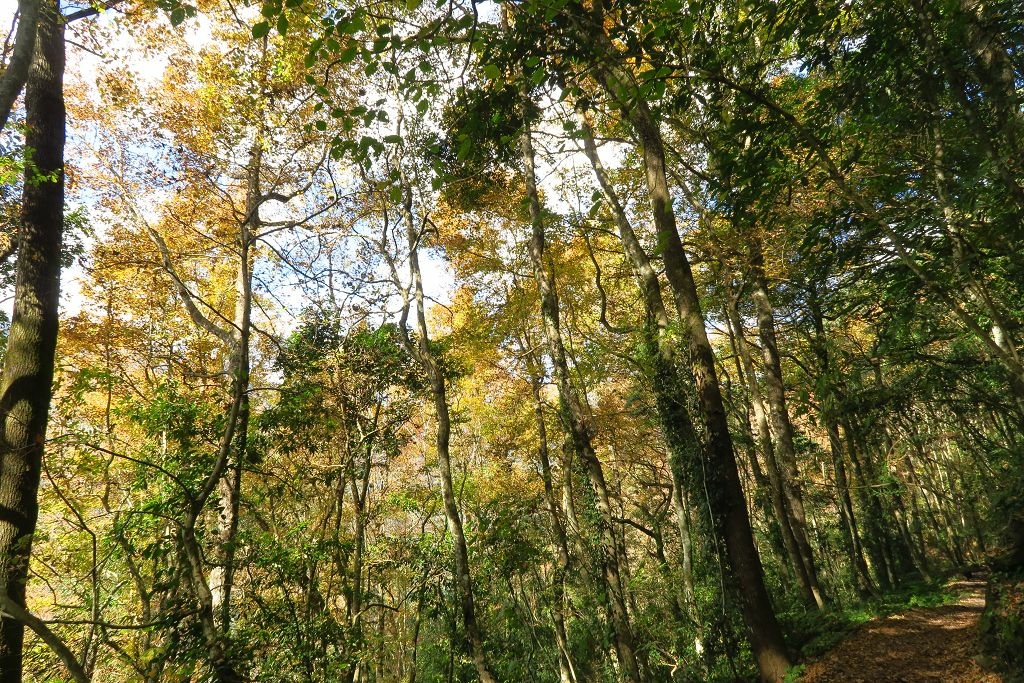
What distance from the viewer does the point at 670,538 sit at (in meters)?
15.6

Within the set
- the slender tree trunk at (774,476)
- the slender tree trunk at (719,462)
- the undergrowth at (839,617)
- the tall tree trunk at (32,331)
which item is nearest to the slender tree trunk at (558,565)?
the slender tree trunk at (719,462)

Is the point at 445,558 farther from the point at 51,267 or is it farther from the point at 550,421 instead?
the point at 51,267

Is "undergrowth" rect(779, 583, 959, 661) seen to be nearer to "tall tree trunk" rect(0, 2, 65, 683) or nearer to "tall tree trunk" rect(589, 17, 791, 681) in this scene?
"tall tree trunk" rect(589, 17, 791, 681)

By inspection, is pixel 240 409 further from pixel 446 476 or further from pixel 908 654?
pixel 908 654

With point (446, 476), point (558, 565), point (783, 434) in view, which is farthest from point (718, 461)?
point (558, 565)

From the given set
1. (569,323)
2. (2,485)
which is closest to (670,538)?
(569,323)

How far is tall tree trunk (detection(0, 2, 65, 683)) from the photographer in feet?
11.7

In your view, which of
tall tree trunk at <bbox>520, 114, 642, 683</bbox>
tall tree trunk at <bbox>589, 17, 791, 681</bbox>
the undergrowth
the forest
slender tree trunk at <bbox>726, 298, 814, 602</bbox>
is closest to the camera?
the forest

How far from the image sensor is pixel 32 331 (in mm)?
4219

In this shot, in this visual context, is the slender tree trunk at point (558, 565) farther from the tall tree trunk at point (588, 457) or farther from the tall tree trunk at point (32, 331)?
the tall tree trunk at point (32, 331)

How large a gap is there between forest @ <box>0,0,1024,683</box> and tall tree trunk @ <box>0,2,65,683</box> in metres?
0.03

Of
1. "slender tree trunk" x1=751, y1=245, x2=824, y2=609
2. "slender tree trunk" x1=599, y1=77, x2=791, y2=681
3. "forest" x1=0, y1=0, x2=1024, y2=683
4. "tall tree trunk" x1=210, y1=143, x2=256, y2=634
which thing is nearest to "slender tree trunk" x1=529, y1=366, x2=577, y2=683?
"forest" x1=0, y1=0, x2=1024, y2=683

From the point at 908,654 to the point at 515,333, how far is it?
30.5 feet

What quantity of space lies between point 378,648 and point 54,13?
9.19 m
